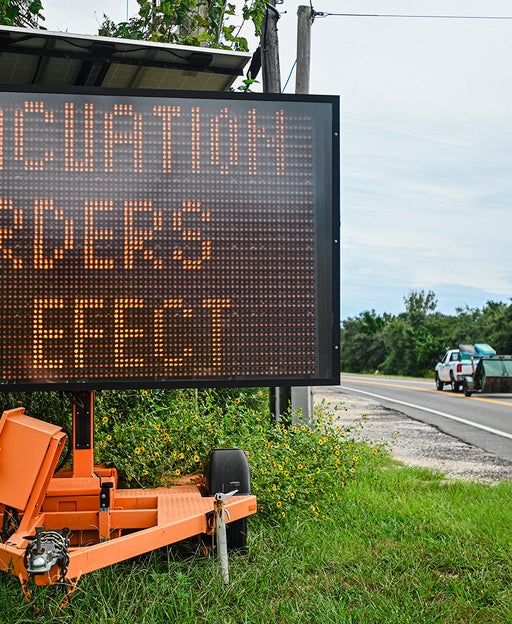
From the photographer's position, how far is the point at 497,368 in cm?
2619

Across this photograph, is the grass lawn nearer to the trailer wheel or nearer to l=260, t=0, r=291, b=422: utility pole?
the trailer wheel

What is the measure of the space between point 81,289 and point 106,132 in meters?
0.93

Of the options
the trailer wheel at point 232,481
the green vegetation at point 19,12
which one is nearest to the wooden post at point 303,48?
the green vegetation at point 19,12

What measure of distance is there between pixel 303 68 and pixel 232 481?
8.23 metres

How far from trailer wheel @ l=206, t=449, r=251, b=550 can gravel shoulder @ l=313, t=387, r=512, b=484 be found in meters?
2.34

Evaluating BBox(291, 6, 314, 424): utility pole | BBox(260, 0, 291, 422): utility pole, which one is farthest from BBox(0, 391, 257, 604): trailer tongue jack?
BBox(260, 0, 291, 422): utility pole

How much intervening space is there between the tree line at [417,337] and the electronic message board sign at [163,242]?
47.1 meters

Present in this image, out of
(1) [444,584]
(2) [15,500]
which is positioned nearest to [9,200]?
(2) [15,500]

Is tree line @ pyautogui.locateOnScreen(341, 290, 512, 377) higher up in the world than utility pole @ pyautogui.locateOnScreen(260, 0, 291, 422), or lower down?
lower down

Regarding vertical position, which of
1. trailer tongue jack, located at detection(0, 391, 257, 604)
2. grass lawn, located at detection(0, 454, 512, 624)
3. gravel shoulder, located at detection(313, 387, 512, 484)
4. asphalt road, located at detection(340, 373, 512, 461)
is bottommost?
asphalt road, located at detection(340, 373, 512, 461)

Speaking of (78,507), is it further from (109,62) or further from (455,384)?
(455,384)

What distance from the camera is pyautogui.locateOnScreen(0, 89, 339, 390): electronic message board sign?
15.4ft

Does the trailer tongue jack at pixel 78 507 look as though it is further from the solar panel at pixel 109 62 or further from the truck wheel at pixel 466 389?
the truck wheel at pixel 466 389

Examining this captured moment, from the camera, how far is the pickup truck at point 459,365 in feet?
93.1
